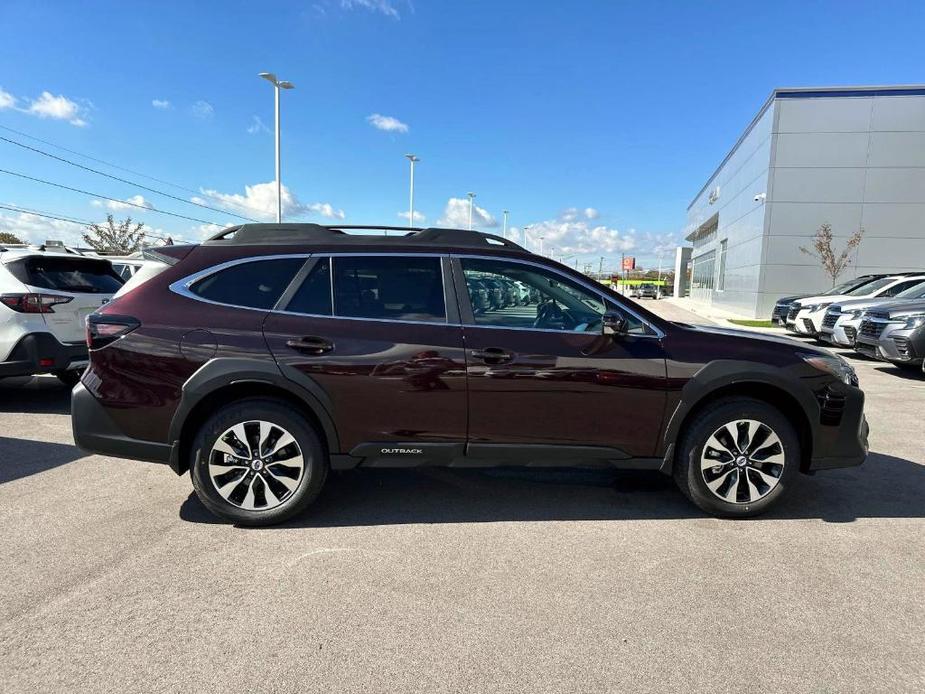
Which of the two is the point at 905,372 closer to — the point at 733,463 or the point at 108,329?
the point at 733,463

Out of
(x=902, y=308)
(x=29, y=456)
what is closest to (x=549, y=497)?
(x=29, y=456)

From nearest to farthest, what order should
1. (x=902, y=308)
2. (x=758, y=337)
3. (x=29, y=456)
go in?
1. (x=758, y=337)
2. (x=29, y=456)
3. (x=902, y=308)

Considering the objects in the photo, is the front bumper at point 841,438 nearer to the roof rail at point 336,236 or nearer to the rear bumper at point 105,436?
the roof rail at point 336,236

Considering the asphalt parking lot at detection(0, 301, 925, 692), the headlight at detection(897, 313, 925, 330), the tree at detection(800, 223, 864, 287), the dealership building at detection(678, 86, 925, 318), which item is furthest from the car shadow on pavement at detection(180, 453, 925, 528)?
the dealership building at detection(678, 86, 925, 318)

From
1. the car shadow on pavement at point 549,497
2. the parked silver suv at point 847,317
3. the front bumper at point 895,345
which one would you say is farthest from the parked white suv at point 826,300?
the car shadow on pavement at point 549,497

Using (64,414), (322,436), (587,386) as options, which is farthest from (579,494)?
(64,414)

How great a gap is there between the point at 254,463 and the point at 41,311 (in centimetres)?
423

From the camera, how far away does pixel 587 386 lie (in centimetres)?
338

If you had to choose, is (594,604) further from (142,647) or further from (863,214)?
(863,214)

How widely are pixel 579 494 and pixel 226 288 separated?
2.84 meters

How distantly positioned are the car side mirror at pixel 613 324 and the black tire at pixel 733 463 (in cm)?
79

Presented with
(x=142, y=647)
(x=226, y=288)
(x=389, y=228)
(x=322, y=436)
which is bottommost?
(x=142, y=647)

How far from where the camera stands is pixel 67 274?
6.41 m

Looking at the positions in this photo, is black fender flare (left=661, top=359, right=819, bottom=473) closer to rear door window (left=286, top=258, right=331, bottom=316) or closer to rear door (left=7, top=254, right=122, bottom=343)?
rear door window (left=286, top=258, right=331, bottom=316)
